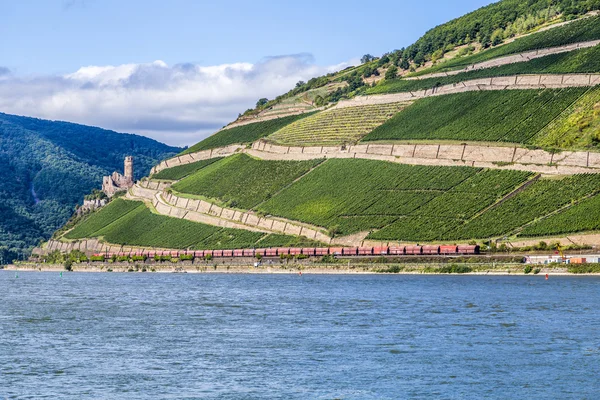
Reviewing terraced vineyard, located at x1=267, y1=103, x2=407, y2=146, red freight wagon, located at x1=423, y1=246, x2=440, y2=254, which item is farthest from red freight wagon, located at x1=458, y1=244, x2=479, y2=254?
terraced vineyard, located at x1=267, y1=103, x2=407, y2=146

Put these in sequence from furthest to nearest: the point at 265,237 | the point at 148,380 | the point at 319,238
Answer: the point at 265,237, the point at 319,238, the point at 148,380

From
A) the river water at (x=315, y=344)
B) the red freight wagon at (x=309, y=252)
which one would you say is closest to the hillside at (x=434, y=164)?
the red freight wagon at (x=309, y=252)

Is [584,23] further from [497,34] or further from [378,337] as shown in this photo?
[378,337]

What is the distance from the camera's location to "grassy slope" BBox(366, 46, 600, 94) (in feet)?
455

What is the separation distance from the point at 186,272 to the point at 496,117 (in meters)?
43.3

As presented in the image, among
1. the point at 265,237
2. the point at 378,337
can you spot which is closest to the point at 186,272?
the point at 265,237

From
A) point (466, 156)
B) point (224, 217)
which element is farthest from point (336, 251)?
point (224, 217)

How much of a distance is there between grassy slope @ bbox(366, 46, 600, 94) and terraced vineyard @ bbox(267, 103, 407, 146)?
5512 millimetres

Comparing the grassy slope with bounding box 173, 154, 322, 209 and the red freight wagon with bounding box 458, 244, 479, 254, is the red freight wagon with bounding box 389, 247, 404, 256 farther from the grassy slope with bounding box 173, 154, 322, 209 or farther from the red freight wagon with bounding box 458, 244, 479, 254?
the grassy slope with bounding box 173, 154, 322, 209

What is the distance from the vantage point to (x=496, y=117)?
139 metres

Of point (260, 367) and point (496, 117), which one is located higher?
point (496, 117)

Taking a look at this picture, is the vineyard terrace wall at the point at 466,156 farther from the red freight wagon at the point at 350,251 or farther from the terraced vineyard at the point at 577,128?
the red freight wagon at the point at 350,251

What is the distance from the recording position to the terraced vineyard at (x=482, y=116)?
131875 mm

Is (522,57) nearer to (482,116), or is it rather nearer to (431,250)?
(482,116)
